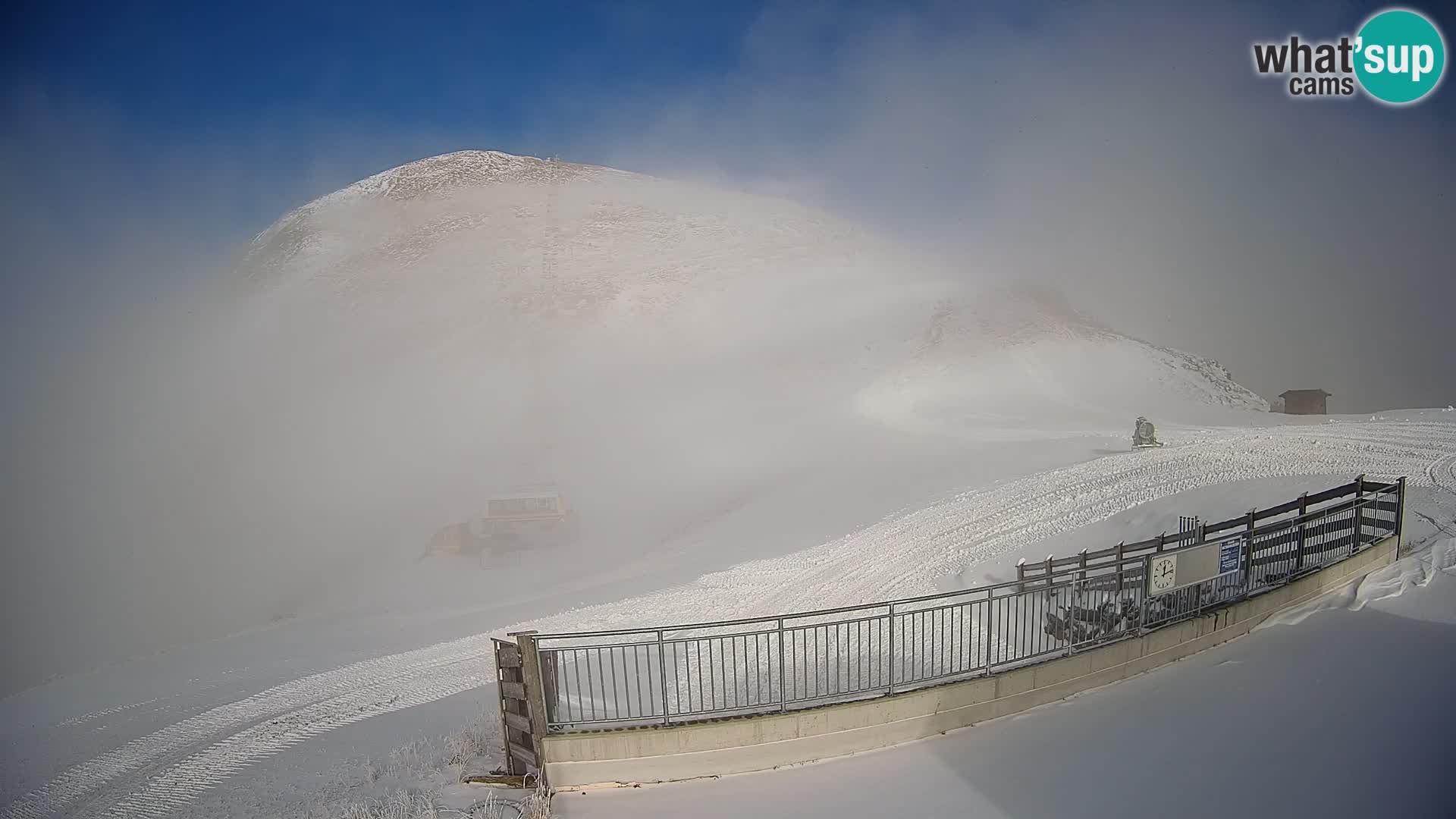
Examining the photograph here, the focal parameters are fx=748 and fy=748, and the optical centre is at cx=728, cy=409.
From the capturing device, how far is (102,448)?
38188 mm

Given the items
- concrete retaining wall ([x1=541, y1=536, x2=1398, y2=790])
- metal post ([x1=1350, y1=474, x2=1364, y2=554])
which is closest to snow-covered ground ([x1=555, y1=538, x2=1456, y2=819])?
concrete retaining wall ([x1=541, y1=536, x2=1398, y2=790])

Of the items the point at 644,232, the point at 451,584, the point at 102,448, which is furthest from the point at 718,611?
the point at 644,232

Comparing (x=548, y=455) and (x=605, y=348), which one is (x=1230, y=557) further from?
(x=605, y=348)

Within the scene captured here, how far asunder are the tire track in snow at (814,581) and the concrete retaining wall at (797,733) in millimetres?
6172

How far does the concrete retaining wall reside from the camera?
7066 mm

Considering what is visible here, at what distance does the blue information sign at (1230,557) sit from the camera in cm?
944

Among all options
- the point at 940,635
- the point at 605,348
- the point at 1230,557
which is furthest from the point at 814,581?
the point at 605,348

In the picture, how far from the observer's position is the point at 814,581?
18062 millimetres

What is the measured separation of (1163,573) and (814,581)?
10.3 m

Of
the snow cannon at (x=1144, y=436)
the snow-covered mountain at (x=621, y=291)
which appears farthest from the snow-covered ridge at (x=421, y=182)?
the snow cannon at (x=1144, y=436)

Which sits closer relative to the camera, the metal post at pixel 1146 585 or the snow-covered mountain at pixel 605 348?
the metal post at pixel 1146 585

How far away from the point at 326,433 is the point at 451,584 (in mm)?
24775

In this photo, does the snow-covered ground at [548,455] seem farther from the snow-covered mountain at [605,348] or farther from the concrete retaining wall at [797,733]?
the concrete retaining wall at [797,733]

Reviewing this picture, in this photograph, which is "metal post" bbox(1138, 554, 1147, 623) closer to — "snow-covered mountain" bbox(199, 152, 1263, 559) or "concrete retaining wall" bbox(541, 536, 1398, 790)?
"concrete retaining wall" bbox(541, 536, 1398, 790)
